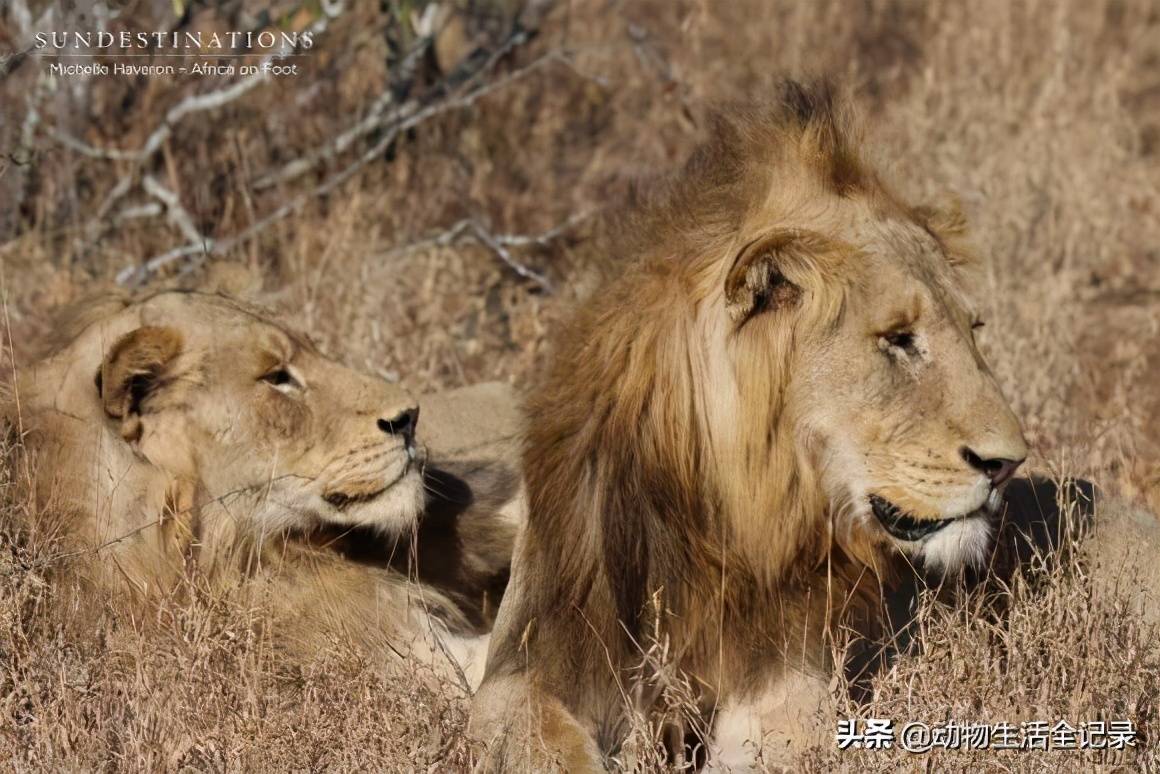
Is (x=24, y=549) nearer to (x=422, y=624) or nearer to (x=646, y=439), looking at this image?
(x=422, y=624)

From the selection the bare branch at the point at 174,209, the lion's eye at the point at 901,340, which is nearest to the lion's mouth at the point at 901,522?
the lion's eye at the point at 901,340

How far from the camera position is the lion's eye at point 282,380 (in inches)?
171

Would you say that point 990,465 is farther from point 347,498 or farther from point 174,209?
point 174,209

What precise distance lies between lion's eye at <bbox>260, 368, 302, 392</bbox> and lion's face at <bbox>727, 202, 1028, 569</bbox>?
1.39m

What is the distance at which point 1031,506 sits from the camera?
14.9 ft

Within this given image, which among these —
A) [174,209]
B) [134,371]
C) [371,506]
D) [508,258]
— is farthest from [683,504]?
[174,209]

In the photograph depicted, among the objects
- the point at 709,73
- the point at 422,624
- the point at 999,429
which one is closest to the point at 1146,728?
the point at 999,429

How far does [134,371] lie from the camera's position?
411cm

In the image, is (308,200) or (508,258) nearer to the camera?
(508,258)

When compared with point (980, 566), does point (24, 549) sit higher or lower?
lower

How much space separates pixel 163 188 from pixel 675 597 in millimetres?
4639

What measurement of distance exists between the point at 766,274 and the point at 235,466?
1543 mm

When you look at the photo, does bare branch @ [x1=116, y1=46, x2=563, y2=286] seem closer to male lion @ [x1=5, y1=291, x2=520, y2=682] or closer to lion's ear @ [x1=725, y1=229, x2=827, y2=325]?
male lion @ [x1=5, y1=291, x2=520, y2=682]

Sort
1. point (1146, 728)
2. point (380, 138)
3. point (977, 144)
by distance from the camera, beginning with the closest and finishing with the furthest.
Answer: point (1146, 728), point (380, 138), point (977, 144)
